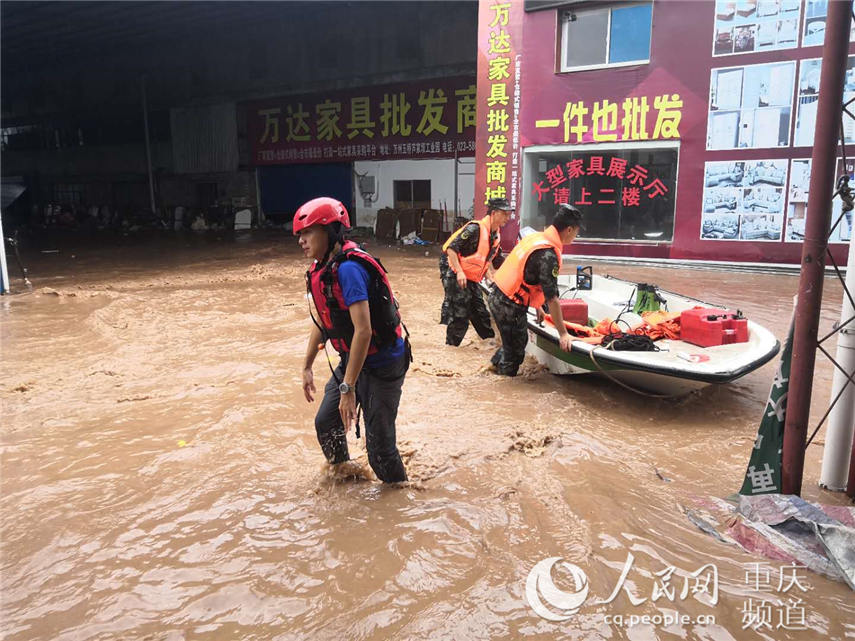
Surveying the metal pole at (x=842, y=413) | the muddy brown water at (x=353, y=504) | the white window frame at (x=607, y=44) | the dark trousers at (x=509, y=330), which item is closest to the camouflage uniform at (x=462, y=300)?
the muddy brown water at (x=353, y=504)

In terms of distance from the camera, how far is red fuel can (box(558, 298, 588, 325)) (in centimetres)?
637

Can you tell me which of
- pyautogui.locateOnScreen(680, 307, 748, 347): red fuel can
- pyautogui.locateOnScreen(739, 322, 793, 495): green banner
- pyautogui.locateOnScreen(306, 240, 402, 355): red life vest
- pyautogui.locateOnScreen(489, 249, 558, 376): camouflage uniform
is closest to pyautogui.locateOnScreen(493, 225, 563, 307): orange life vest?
pyautogui.locateOnScreen(489, 249, 558, 376): camouflage uniform

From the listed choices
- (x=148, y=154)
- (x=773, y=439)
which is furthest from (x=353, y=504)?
(x=148, y=154)

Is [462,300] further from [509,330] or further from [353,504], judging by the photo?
[353,504]

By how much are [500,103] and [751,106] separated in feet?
15.4

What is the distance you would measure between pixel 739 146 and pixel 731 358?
25.0ft

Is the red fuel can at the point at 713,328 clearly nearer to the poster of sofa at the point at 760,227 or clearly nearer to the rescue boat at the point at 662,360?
the rescue boat at the point at 662,360

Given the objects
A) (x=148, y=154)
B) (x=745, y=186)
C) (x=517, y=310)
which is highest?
(x=148, y=154)

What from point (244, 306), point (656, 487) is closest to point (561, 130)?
point (244, 306)

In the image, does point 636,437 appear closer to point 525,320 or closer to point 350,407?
point 525,320

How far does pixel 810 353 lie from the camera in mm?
3176

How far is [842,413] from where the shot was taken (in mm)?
3527

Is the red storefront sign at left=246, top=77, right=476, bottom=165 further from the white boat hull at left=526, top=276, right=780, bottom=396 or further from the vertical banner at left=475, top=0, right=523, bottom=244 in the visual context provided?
the white boat hull at left=526, top=276, right=780, bottom=396

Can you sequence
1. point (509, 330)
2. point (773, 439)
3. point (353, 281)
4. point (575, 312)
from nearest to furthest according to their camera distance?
point (353, 281)
point (773, 439)
point (509, 330)
point (575, 312)
